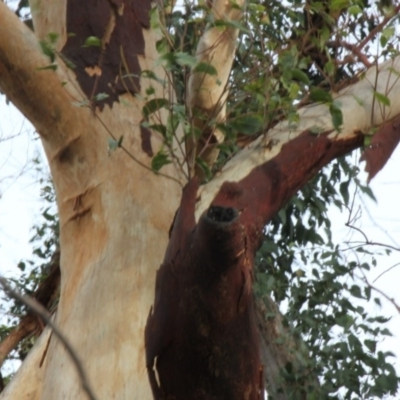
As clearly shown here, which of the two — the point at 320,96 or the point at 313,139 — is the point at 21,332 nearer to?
the point at 313,139

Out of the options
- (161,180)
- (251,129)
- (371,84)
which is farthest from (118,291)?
(371,84)

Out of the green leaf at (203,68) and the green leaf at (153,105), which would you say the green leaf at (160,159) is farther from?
the green leaf at (203,68)

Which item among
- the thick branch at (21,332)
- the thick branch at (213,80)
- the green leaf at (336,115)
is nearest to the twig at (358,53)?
the thick branch at (213,80)

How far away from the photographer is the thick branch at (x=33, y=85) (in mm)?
2225

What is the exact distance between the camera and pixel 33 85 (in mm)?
2236

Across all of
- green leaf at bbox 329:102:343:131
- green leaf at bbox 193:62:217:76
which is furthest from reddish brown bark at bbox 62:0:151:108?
green leaf at bbox 329:102:343:131

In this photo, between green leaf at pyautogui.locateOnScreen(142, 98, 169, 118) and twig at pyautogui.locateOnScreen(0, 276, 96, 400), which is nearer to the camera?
twig at pyautogui.locateOnScreen(0, 276, 96, 400)

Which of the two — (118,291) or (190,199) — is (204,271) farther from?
(118,291)

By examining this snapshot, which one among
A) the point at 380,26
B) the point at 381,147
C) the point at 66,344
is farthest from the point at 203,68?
the point at 66,344

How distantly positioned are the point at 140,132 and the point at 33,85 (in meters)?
0.33

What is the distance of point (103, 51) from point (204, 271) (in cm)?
117

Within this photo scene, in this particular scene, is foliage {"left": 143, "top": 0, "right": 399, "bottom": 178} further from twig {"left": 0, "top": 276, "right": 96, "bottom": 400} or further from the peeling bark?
twig {"left": 0, "top": 276, "right": 96, "bottom": 400}

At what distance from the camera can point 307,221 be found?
13.5 ft

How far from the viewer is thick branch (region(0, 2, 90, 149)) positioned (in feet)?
7.30
